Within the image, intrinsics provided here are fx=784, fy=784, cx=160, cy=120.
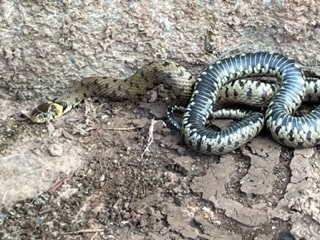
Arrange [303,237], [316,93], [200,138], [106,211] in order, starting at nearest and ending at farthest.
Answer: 1. [303,237]
2. [106,211]
3. [200,138]
4. [316,93]

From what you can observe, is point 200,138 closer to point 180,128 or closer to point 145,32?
point 180,128

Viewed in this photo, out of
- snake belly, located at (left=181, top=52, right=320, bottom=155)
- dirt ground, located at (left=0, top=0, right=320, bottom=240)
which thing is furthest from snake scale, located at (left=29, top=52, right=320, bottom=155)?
dirt ground, located at (left=0, top=0, right=320, bottom=240)

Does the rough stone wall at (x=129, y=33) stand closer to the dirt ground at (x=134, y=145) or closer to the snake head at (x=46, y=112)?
the dirt ground at (x=134, y=145)

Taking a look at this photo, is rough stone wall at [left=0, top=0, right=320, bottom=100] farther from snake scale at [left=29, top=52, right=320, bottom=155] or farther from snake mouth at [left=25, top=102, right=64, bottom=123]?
snake mouth at [left=25, top=102, right=64, bottom=123]

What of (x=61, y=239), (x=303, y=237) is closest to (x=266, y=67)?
(x=303, y=237)

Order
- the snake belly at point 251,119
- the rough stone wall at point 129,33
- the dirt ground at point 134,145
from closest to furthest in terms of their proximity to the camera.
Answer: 1. the dirt ground at point 134,145
2. the snake belly at point 251,119
3. the rough stone wall at point 129,33

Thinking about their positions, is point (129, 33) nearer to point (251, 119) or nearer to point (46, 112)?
point (46, 112)

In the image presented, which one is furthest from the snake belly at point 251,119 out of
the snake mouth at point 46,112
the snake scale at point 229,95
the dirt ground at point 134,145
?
the snake mouth at point 46,112
